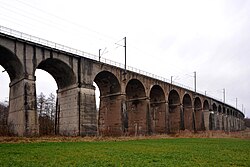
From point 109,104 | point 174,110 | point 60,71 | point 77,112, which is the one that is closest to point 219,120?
point 174,110

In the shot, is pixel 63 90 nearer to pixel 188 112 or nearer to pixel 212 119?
pixel 188 112

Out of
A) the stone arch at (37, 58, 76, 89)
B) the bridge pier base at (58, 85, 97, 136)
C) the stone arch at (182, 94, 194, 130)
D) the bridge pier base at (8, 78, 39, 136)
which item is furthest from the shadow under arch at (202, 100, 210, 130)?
the bridge pier base at (8, 78, 39, 136)

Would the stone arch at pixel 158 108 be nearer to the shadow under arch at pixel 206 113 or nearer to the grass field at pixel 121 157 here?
the shadow under arch at pixel 206 113

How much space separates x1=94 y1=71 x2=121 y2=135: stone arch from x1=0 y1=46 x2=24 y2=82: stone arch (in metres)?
11.1

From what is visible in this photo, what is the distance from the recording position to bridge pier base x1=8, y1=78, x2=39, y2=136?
83.3ft

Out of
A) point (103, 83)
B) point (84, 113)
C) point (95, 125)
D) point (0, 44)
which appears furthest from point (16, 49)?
point (103, 83)

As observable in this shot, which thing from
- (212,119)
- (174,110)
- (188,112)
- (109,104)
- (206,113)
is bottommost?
(212,119)

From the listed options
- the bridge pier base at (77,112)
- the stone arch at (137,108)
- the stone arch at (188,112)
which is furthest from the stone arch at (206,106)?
the bridge pier base at (77,112)

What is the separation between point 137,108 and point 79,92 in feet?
48.9

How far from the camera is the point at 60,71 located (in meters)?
32.0

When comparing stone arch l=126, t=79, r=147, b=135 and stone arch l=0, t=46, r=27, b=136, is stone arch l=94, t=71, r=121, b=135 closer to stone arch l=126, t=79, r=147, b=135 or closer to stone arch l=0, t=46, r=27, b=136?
stone arch l=126, t=79, r=147, b=135

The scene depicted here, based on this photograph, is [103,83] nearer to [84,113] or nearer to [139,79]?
[139,79]

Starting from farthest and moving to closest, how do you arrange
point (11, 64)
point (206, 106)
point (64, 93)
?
Answer: point (206, 106), point (64, 93), point (11, 64)

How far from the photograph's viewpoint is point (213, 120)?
226 ft
